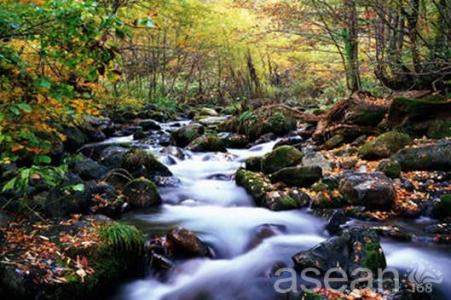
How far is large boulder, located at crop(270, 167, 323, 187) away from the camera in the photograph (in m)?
7.52

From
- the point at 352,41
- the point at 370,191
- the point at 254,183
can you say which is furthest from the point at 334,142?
the point at 370,191

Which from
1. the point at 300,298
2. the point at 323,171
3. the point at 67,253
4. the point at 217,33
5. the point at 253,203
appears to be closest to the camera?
the point at 300,298

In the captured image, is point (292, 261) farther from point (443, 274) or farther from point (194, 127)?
point (194, 127)

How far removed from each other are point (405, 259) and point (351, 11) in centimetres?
825

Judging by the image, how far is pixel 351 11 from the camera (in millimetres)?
11250

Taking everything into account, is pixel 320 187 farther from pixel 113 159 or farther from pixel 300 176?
pixel 113 159

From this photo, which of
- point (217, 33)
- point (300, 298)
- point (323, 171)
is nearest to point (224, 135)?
point (323, 171)

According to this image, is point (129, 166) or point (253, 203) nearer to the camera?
point (253, 203)

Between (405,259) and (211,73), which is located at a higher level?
(211,73)

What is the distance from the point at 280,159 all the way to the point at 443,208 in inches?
135

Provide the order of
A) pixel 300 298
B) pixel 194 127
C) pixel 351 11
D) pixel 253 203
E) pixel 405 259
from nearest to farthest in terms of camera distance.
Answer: pixel 300 298, pixel 405 259, pixel 253 203, pixel 351 11, pixel 194 127

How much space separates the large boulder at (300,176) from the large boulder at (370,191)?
0.83m

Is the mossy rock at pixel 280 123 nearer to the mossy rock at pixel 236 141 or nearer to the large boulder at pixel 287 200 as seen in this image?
the mossy rock at pixel 236 141

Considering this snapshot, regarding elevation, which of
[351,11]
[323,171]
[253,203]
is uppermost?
[351,11]
